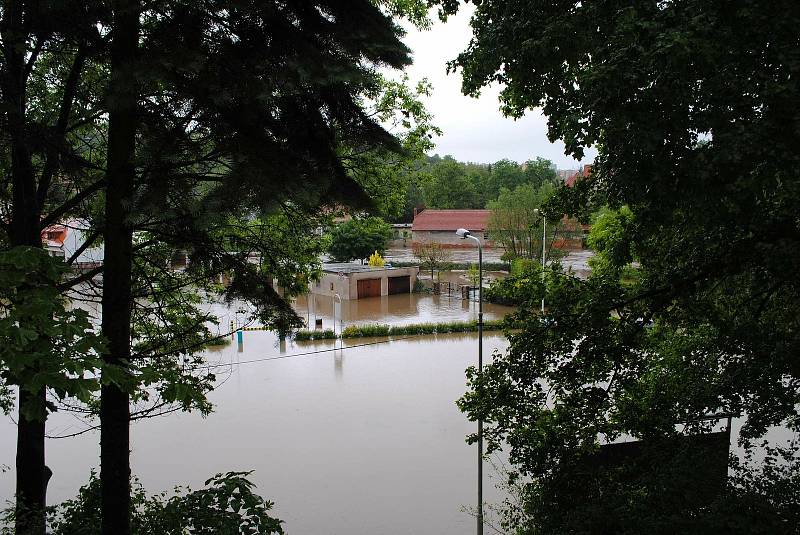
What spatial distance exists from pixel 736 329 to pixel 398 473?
7221 millimetres

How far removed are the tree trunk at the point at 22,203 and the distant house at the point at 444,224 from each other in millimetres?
41631

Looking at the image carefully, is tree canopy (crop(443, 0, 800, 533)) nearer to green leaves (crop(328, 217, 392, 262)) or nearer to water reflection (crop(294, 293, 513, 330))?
water reflection (crop(294, 293, 513, 330))

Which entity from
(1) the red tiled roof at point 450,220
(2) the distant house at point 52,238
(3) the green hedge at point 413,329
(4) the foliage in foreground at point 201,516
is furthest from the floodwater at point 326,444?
(1) the red tiled roof at point 450,220

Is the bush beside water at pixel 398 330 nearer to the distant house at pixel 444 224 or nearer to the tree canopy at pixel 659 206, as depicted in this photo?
the tree canopy at pixel 659 206

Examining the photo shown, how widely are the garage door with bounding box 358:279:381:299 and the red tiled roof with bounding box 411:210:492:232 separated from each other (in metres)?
16.8

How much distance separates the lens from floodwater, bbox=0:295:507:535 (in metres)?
10.5

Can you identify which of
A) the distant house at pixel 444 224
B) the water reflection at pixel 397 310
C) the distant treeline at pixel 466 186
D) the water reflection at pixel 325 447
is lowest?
the water reflection at pixel 325 447

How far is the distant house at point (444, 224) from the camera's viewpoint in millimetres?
47562

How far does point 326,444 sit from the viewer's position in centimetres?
1299

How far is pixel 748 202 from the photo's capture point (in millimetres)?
4352

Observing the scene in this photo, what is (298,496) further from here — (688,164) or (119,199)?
(688,164)

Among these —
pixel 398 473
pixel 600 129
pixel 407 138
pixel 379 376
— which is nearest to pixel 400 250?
pixel 379 376

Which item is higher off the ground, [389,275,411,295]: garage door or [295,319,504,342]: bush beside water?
[389,275,411,295]: garage door

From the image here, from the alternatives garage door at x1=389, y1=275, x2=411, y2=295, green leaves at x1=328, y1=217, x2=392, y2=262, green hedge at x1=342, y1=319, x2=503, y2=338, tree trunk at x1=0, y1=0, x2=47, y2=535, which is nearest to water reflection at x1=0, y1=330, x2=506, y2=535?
tree trunk at x1=0, y1=0, x2=47, y2=535
